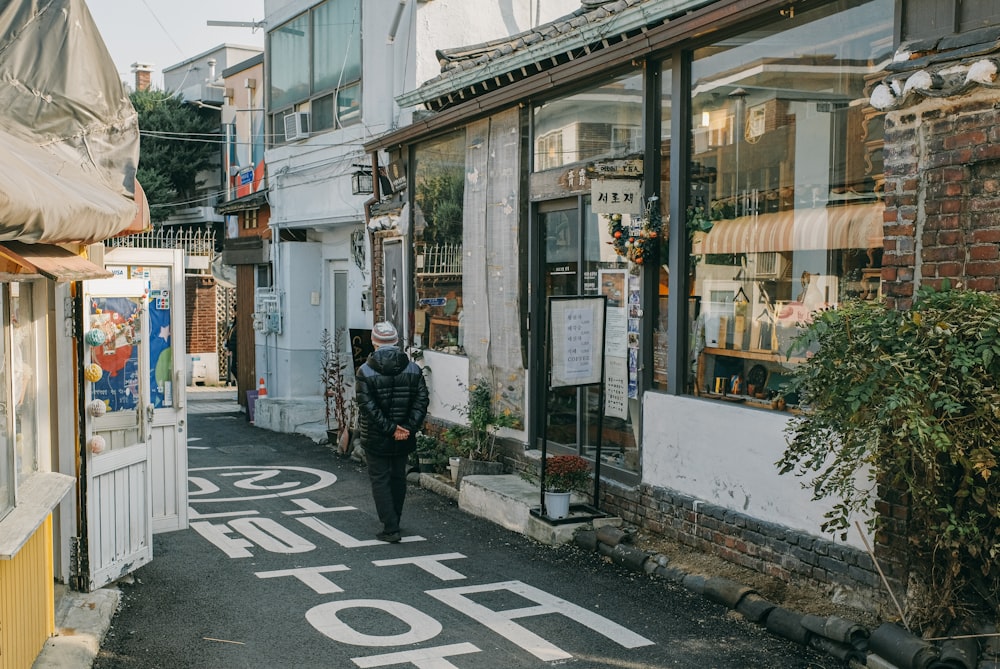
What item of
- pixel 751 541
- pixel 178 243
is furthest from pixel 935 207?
pixel 178 243

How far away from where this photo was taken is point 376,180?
13.8m

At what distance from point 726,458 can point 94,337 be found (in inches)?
179

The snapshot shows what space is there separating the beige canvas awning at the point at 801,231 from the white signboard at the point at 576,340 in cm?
106

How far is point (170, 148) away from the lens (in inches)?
1081

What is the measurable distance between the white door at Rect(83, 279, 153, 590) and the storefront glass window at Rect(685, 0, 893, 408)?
426cm

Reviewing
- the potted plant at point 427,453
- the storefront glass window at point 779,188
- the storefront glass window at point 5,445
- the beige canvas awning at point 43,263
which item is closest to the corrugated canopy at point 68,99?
the beige canvas awning at point 43,263

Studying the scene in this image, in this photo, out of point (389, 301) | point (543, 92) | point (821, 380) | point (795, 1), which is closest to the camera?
point (821, 380)

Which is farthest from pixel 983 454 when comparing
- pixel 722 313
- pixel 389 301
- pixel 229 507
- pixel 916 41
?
pixel 389 301

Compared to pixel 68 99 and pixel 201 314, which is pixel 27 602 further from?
pixel 201 314

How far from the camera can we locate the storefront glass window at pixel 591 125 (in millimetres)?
8594

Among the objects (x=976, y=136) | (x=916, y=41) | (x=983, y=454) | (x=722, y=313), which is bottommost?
(x=983, y=454)

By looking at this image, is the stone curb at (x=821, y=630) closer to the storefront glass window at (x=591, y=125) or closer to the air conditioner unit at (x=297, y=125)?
the storefront glass window at (x=591, y=125)

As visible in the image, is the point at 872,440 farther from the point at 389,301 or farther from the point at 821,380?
the point at 389,301

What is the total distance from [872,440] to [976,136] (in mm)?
1836
